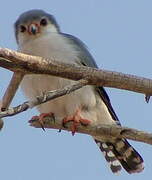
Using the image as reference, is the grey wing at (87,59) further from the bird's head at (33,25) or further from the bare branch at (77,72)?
the bare branch at (77,72)

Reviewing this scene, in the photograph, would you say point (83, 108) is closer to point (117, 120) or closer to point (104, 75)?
point (117, 120)

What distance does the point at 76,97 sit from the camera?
6.55 m

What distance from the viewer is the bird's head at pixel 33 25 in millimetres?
7372

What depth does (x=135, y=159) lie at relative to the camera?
6473 millimetres

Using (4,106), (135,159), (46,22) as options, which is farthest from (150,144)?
(46,22)

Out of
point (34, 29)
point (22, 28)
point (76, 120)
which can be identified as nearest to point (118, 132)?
point (76, 120)

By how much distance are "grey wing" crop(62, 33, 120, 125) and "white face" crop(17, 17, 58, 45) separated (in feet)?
1.39

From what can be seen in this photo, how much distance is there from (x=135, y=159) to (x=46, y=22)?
8.57ft

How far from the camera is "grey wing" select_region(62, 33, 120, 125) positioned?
6.88m

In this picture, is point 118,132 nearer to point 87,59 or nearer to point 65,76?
point 65,76

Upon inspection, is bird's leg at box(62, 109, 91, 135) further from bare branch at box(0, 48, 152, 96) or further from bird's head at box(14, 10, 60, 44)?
bare branch at box(0, 48, 152, 96)

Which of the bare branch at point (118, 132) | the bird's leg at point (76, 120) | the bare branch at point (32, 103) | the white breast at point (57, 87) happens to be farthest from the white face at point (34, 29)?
the bare branch at point (32, 103)

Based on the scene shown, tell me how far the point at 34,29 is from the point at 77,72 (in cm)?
379

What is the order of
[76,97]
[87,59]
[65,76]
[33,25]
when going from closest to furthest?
[65,76] → [76,97] → [87,59] → [33,25]
